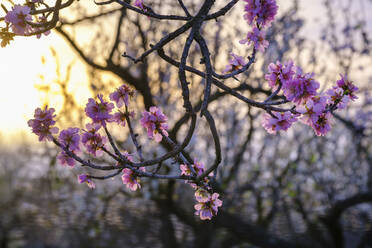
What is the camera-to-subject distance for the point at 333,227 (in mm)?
6055

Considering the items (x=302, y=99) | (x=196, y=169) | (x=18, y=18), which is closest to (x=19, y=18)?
(x=18, y=18)

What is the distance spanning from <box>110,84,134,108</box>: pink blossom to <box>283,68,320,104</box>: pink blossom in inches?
33.4

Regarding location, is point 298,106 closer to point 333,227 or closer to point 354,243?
point 333,227

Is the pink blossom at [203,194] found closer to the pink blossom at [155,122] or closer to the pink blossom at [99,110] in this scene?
the pink blossom at [155,122]

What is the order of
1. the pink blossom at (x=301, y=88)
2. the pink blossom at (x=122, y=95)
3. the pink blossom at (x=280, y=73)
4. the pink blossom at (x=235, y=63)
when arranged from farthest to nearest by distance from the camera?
the pink blossom at (x=235, y=63), the pink blossom at (x=122, y=95), the pink blossom at (x=280, y=73), the pink blossom at (x=301, y=88)

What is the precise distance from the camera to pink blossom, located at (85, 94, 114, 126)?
1888mm

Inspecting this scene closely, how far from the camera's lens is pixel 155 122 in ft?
6.14

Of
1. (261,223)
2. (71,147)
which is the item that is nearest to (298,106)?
(71,147)

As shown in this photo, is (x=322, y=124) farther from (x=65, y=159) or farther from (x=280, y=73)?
(x=65, y=159)

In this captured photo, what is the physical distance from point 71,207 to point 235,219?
5079 millimetres

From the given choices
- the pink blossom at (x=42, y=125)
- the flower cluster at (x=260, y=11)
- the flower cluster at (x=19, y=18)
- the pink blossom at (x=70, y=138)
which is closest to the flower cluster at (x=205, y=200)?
the pink blossom at (x=70, y=138)

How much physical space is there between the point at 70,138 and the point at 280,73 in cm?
116

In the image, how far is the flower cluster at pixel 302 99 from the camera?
1.67 m

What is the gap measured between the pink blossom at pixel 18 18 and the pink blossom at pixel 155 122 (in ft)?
2.42
